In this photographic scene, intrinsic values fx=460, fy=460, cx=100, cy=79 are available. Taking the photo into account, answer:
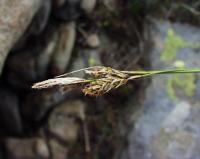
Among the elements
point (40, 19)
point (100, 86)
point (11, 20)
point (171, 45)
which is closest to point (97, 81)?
point (100, 86)

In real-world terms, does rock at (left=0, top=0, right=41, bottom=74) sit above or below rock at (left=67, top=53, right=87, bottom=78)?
above

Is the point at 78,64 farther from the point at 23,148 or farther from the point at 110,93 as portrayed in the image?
the point at 23,148

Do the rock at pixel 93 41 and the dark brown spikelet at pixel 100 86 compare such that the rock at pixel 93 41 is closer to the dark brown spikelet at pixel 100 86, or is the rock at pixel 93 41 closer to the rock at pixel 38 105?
the rock at pixel 38 105

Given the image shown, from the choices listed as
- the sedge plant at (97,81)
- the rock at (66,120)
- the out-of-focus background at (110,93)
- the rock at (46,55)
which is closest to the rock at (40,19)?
the out-of-focus background at (110,93)

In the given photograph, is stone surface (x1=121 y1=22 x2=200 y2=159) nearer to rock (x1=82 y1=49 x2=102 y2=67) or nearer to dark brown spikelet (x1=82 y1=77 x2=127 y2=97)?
rock (x1=82 y1=49 x2=102 y2=67)

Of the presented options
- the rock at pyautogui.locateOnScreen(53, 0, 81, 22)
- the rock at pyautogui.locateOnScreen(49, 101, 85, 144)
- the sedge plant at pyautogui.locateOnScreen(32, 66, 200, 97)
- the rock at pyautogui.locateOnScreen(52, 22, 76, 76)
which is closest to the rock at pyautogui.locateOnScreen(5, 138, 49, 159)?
the rock at pyautogui.locateOnScreen(49, 101, 85, 144)

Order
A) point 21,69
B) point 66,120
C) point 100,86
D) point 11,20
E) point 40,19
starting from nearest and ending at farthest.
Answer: point 100,86
point 11,20
point 40,19
point 21,69
point 66,120

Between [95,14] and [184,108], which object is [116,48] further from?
[184,108]
